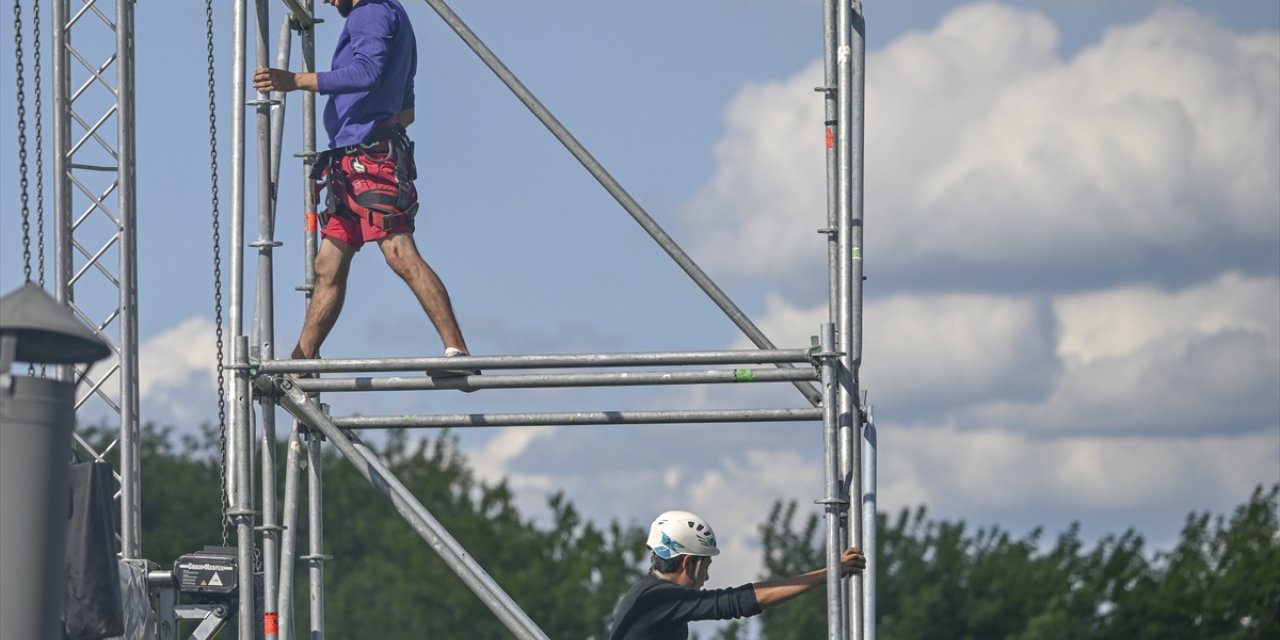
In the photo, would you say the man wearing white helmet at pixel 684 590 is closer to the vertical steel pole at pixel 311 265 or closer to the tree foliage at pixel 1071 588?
the vertical steel pole at pixel 311 265

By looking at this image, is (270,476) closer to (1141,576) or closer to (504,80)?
(504,80)

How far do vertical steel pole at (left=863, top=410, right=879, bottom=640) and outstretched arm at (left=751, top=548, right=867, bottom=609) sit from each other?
38cm

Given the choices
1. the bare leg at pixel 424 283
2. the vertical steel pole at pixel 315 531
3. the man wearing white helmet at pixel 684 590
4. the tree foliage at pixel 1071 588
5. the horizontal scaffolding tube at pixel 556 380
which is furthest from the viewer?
the tree foliage at pixel 1071 588

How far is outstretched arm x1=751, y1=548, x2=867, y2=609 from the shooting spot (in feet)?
27.6

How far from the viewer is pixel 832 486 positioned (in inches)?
344

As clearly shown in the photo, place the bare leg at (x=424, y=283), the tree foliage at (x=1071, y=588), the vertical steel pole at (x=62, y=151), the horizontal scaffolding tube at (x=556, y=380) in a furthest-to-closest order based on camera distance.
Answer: the tree foliage at (x=1071, y=588), the vertical steel pole at (x=62, y=151), the bare leg at (x=424, y=283), the horizontal scaffolding tube at (x=556, y=380)

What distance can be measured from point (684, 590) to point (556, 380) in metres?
1.16

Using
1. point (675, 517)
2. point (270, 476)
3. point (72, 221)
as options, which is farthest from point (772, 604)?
point (72, 221)

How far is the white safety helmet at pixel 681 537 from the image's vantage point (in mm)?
8773

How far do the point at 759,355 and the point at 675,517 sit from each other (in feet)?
2.49

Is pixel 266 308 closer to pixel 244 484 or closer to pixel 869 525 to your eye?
pixel 244 484

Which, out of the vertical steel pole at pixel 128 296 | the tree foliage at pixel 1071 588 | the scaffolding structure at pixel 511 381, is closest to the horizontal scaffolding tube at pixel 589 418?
the scaffolding structure at pixel 511 381

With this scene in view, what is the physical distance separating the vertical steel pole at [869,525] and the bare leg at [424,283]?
184cm

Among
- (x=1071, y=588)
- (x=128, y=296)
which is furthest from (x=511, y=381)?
(x=1071, y=588)
